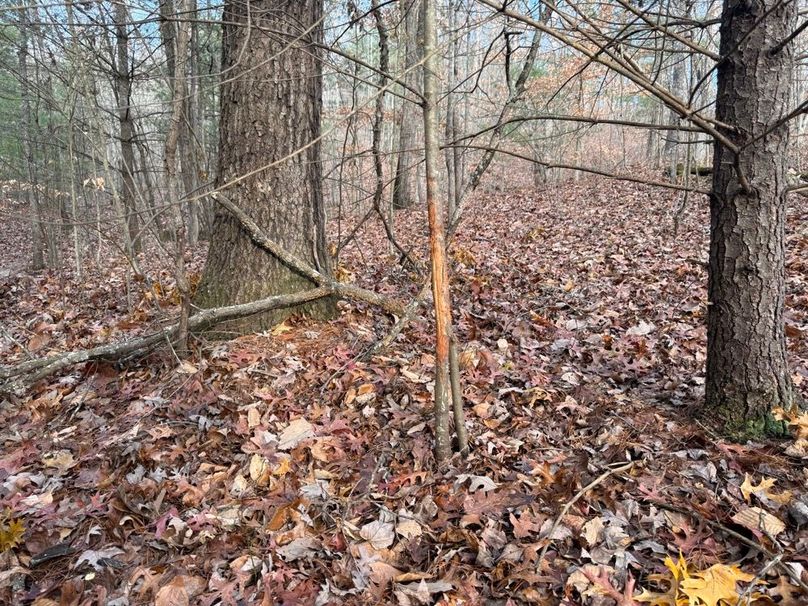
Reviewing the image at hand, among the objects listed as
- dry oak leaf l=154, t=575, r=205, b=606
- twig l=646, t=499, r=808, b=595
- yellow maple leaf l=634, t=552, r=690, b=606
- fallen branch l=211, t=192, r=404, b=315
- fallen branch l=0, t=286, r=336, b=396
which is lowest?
dry oak leaf l=154, t=575, r=205, b=606

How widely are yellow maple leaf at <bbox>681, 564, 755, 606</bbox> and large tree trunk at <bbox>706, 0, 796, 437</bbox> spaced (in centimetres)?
95

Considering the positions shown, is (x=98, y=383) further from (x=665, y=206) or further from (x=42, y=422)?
(x=665, y=206)

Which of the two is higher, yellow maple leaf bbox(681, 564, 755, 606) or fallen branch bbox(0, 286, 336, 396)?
fallen branch bbox(0, 286, 336, 396)

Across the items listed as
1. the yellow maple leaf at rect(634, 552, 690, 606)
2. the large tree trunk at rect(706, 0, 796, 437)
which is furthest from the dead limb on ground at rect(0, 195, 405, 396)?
the yellow maple leaf at rect(634, 552, 690, 606)

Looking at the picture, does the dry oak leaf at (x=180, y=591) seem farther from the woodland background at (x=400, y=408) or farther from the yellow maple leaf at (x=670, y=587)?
the yellow maple leaf at (x=670, y=587)

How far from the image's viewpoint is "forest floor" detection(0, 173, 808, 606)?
2162 millimetres

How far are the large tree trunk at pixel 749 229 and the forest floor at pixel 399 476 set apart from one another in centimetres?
25

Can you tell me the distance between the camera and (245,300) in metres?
4.18

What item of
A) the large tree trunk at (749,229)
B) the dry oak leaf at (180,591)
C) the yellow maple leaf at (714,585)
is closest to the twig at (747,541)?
the yellow maple leaf at (714,585)

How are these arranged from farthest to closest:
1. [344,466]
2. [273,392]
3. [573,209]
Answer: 1. [573,209]
2. [273,392]
3. [344,466]

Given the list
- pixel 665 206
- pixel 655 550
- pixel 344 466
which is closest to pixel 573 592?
pixel 655 550

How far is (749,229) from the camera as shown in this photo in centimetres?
251

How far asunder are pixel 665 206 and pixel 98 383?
1035 cm

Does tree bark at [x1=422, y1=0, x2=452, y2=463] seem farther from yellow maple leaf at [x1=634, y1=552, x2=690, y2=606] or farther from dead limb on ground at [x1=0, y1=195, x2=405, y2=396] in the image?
dead limb on ground at [x1=0, y1=195, x2=405, y2=396]
